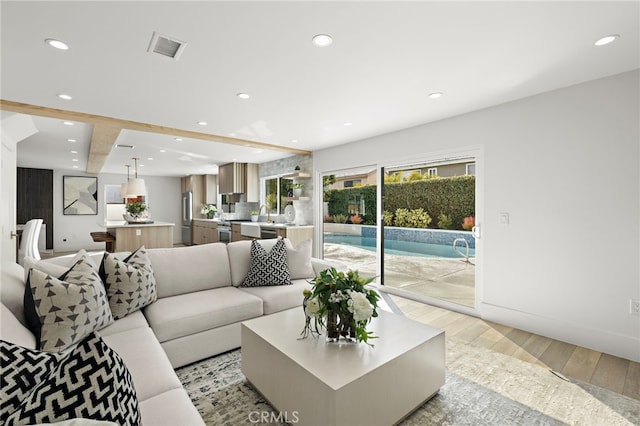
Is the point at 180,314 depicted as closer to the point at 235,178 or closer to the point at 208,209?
the point at 235,178

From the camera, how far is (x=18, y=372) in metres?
0.87

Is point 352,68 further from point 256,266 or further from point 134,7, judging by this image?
point 256,266

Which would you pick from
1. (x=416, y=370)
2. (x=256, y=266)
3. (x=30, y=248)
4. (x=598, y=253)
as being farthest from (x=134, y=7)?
(x=30, y=248)

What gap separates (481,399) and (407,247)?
2.72 metres

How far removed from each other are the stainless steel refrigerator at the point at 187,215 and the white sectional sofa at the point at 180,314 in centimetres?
718


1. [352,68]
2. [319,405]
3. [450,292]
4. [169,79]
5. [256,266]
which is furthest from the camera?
[450,292]

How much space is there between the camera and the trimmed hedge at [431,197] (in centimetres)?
383

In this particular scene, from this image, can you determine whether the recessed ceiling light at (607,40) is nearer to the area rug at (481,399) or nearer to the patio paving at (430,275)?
the area rug at (481,399)

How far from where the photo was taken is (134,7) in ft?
5.59

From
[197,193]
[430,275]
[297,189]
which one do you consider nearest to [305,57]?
[430,275]

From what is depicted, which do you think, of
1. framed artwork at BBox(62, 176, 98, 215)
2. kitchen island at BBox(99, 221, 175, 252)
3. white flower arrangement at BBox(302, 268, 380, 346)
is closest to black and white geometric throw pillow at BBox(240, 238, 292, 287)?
white flower arrangement at BBox(302, 268, 380, 346)

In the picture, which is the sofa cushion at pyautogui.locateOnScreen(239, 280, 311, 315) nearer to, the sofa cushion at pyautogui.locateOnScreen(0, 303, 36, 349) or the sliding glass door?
the sofa cushion at pyautogui.locateOnScreen(0, 303, 36, 349)

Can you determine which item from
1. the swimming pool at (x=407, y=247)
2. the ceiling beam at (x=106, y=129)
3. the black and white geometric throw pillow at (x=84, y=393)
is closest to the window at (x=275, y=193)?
the ceiling beam at (x=106, y=129)

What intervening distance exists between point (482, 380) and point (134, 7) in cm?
330
